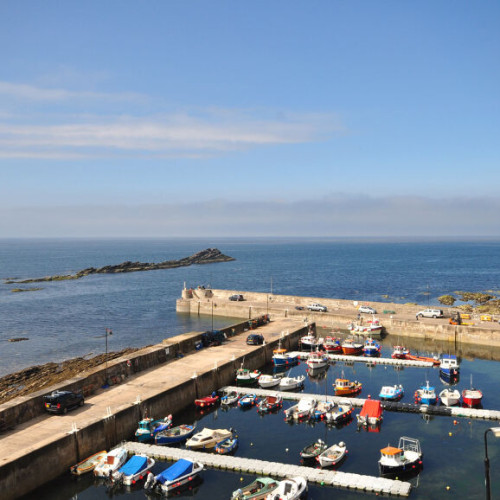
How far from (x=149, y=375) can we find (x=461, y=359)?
1467 inches

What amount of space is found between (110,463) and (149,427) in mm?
5568

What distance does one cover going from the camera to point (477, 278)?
160m

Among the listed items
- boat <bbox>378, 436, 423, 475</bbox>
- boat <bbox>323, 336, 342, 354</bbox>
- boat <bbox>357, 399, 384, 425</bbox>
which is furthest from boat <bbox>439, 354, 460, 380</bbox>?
boat <bbox>378, 436, 423, 475</bbox>

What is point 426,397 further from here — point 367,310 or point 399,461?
point 367,310

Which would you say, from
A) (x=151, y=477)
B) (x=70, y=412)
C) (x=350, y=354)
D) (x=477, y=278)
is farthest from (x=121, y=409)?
(x=477, y=278)

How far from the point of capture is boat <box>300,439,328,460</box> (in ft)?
105

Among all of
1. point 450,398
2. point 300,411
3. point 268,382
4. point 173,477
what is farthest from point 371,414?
point 173,477

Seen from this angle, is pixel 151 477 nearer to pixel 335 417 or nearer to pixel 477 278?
pixel 335 417

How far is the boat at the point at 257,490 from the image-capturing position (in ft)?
88.5

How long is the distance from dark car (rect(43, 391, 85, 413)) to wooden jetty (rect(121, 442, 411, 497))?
5606mm

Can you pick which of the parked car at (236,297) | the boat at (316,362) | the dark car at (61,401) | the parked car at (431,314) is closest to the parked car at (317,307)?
the parked car at (431,314)

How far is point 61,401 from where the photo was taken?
1409 inches

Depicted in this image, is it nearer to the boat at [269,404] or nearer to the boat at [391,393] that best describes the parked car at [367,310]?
the boat at [391,393]

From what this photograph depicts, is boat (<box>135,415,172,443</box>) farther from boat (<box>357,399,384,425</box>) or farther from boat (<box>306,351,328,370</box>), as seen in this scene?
boat (<box>306,351,328,370</box>)
